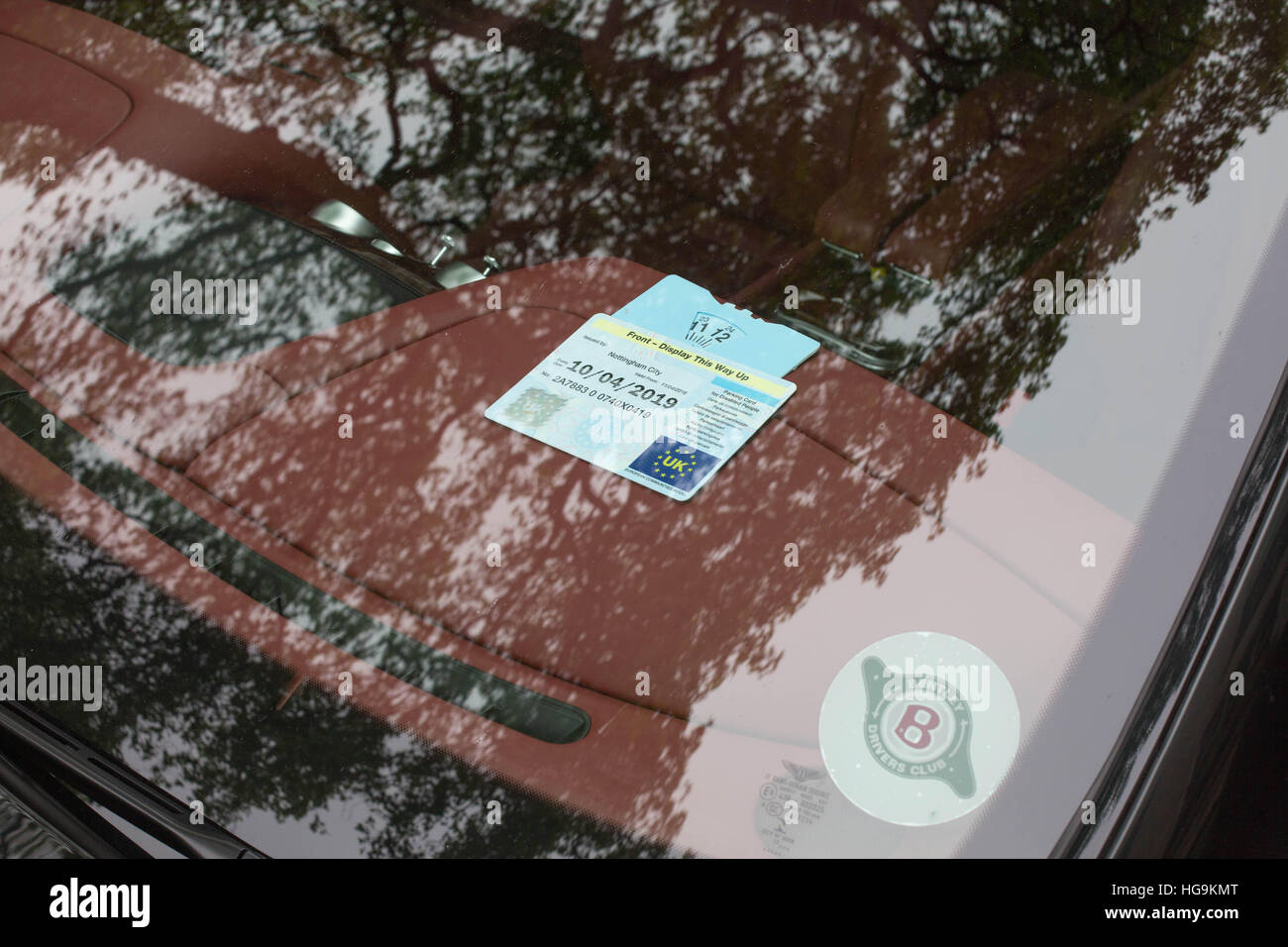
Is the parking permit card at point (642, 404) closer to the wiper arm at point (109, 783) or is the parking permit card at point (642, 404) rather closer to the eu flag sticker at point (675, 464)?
the eu flag sticker at point (675, 464)

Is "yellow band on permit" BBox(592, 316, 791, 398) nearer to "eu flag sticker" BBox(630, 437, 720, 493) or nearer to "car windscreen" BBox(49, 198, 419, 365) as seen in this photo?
"eu flag sticker" BBox(630, 437, 720, 493)

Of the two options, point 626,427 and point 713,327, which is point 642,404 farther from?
point 713,327

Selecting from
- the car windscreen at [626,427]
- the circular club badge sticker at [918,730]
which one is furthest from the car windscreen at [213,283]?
the circular club badge sticker at [918,730]

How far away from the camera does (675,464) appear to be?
3.75 feet

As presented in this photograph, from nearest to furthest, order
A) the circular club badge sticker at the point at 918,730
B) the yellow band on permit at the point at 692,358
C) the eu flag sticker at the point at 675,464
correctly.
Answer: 1. the circular club badge sticker at the point at 918,730
2. the eu flag sticker at the point at 675,464
3. the yellow band on permit at the point at 692,358

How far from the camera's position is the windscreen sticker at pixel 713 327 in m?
1.26

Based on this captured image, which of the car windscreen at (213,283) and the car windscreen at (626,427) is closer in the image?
the car windscreen at (626,427)

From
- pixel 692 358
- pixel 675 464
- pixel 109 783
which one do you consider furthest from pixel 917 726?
pixel 109 783

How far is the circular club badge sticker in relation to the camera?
3.00 ft

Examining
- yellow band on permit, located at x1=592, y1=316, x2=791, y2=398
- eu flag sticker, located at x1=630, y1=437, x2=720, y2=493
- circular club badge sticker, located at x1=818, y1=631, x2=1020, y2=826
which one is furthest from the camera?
yellow band on permit, located at x1=592, y1=316, x2=791, y2=398

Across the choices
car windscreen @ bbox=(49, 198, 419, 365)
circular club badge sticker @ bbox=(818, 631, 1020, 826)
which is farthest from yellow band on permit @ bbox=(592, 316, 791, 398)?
circular club badge sticker @ bbox=(818, 631, 1020, 826)

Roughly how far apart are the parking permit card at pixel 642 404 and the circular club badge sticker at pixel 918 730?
0.26m

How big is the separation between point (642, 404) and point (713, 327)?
0.48 ft
